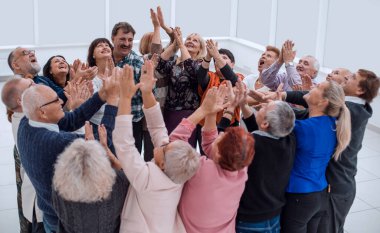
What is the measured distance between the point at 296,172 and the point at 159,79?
1517mm

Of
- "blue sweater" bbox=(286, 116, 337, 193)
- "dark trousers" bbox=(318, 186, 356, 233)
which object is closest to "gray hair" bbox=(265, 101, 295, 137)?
"blue sweater" bbox=(286, 116, 337, 193)

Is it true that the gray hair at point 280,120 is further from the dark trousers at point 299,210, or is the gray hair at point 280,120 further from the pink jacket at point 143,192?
the pink jacket at point 143,192

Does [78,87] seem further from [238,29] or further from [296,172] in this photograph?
[238,29]

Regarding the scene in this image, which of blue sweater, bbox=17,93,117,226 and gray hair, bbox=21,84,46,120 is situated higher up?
gray hair, bbox=21,84,46,120

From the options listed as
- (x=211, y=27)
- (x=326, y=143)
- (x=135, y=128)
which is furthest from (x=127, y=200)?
(x=211, y=27)

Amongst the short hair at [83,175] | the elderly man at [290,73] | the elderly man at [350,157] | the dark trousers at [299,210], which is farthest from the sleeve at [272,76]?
the short hair at [83,175]

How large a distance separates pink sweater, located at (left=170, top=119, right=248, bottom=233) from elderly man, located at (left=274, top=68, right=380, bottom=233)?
76 cm

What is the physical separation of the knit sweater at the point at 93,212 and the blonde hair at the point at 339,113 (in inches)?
46.6

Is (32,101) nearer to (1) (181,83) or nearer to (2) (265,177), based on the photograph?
(2) (265,177)

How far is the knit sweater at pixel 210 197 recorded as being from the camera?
2.20 m

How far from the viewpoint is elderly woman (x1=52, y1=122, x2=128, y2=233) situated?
1993mm

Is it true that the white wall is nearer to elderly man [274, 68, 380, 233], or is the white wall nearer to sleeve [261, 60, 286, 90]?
sleeve [261, 60, 286, 90]

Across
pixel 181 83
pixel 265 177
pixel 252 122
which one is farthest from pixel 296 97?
pixel 181 83

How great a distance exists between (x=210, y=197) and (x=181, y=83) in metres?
1.65
